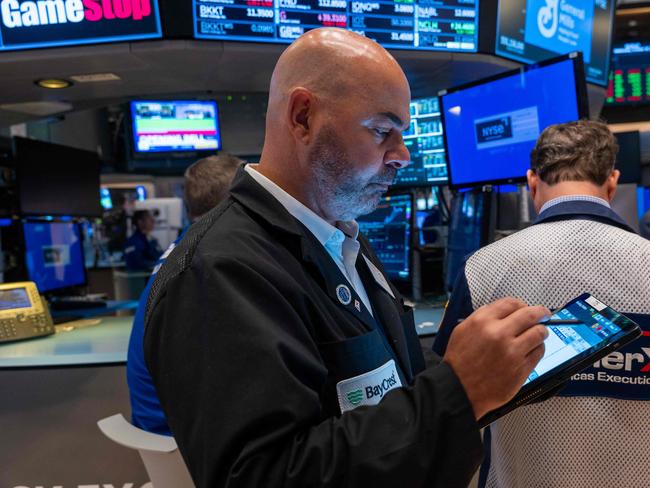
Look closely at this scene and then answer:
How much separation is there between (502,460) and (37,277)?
267 cm

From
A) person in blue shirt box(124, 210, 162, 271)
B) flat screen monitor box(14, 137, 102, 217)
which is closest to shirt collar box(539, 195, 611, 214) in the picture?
flat screen monitor box(14, 137, 102, 217)

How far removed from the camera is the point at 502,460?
4.89 feet

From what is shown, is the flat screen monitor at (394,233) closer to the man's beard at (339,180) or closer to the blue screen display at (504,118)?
the blue screen display at (504,118)

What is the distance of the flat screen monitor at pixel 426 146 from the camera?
3150 mm

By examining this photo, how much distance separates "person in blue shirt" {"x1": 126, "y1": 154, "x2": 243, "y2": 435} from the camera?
70.9 inches

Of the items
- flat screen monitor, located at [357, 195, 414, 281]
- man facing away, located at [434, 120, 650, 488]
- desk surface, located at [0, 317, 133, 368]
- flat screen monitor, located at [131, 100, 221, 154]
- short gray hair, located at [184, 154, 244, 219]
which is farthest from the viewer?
flat screen monitor, located at [131, 100, 221, 154]

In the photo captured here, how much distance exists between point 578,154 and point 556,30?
215 cm

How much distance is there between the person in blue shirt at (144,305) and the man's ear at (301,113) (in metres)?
0.97

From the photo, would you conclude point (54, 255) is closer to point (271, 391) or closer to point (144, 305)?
point (144, 305)

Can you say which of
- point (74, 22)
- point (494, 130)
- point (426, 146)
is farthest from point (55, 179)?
point (494, 130)

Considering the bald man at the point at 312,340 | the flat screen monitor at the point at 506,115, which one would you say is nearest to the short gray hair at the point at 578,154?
the flat screen monitor at the point at 506,115

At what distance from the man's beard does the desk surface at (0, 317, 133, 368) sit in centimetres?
167

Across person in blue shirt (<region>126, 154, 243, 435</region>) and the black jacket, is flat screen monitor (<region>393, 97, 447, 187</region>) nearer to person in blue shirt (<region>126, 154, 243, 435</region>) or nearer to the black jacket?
person in blue shirt (<region>126, 154, 243, 435</region>)

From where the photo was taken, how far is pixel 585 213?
4.79ft
